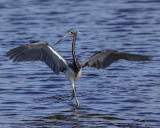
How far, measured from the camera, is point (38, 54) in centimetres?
984

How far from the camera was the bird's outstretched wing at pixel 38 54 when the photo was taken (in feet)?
31.4

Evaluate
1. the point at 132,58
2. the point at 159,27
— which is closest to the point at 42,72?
the point at 132,58

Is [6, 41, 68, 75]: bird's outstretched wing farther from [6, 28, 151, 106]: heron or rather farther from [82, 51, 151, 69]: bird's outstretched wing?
[82, 51, 151, 69]: bird's outstretched wing

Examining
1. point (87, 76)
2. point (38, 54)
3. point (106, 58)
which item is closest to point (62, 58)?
point (38, 54)

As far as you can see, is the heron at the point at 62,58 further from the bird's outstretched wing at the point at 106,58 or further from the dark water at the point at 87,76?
the dark water at the point at 87,76

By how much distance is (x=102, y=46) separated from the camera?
14.7 meters

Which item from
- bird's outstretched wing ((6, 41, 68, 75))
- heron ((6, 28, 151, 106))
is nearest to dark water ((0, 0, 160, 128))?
heron ((6, 28, 151, 106))

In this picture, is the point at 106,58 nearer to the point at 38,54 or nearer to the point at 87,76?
the point at 38,54

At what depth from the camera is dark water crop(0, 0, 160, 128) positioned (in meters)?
8.92

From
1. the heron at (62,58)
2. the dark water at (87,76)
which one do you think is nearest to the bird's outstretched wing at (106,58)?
the heron at (62,58)

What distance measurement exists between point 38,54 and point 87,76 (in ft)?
7.81

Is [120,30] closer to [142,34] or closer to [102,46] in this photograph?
[142,34]

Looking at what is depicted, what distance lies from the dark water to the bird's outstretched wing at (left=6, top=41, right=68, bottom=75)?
75 cm

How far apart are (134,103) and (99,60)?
1187 mm
